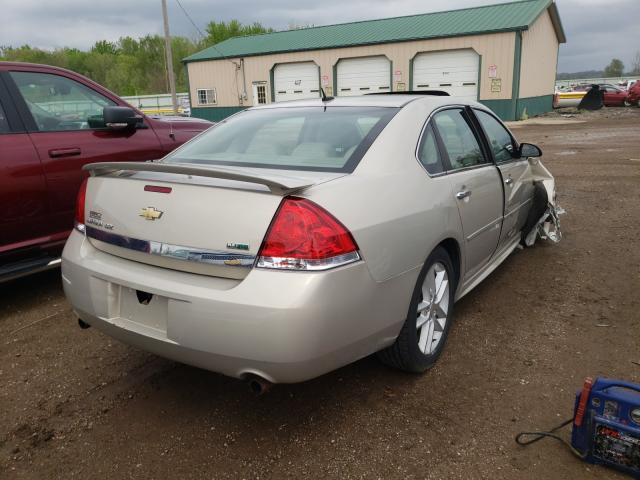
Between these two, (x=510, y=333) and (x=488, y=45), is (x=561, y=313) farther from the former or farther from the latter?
(x=488, y=45)

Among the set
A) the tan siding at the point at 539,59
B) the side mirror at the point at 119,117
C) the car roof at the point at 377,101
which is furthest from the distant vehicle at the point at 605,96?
the side mirror at the point at 119,117

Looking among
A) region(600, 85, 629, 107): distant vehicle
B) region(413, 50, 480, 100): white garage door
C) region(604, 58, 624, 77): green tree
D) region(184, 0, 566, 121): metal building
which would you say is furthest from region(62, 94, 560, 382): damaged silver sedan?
region(604, 58, 624, 77): green tree

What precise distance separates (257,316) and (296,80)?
31.3 meters

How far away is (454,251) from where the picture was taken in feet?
10.8

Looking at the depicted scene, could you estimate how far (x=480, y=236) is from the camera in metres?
3.61

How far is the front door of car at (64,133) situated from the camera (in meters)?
4.20

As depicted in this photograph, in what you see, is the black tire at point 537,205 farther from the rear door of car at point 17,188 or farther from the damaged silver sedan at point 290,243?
the rear door of car at point 17,188

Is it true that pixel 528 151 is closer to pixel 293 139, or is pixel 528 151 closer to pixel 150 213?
pixel 293 139

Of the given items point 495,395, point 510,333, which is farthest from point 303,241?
point 510,333

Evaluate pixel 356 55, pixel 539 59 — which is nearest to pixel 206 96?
pixel 356 55

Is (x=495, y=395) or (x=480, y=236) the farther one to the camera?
(x=480, y=236)

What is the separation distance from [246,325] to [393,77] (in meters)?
28.3

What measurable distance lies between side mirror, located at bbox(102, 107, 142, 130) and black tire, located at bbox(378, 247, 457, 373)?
118 inches

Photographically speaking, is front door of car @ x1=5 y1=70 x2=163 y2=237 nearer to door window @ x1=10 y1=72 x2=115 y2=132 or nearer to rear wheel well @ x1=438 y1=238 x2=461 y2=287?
door window @ x1=10 y1=72 x2=115 y2=132
